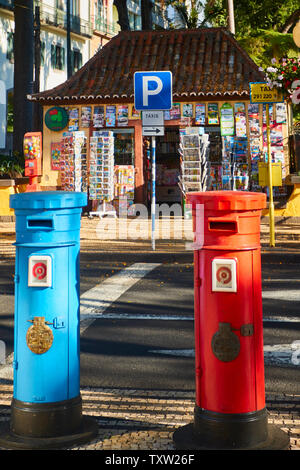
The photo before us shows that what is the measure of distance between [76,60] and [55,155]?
2680 cm

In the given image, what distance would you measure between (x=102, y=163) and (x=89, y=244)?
789cm

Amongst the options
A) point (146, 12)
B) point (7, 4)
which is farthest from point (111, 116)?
point (7, 4)

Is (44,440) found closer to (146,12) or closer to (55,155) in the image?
(55,155)

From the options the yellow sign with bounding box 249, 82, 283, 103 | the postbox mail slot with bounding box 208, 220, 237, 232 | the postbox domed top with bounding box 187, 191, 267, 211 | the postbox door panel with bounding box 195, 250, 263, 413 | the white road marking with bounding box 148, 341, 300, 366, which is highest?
the yellow sign with bounding box 249, 82, 283, 103

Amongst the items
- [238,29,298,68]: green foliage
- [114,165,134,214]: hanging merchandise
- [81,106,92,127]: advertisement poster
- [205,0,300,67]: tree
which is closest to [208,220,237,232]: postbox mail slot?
[114,165,134,214]: hanging merchandise

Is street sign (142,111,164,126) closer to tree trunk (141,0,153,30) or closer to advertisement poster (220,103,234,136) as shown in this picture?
advertisement poster (220,103,234,136)

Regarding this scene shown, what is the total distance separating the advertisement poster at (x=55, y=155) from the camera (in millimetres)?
25031

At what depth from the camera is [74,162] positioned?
22.5 metres

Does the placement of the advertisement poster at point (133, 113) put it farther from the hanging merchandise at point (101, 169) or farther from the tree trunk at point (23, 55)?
the tree trunk at point (23, 55)

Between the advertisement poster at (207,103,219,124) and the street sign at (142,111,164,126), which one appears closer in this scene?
the street sign at (142,111,164,126)

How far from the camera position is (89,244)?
1502 centimetres

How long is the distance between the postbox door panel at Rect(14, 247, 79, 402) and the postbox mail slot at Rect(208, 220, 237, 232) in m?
0.87

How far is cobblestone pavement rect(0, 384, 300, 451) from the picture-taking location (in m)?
4.22

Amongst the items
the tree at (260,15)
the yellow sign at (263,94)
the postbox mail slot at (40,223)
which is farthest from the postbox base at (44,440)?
the tree at (260,15)
